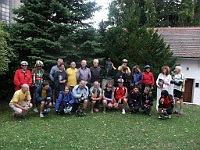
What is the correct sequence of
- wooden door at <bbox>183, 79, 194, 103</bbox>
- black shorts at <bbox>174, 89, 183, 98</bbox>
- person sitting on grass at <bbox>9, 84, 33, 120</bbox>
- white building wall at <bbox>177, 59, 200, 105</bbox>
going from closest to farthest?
person sitting on grass at <bbox>9, 84, 33, 120</bbox> → black shorts at <bbox>174, 89, 183, 98</bbox> → white building wall at <bbox>177, 59, 200, 105</bbox> → wooden door at <bbox>183, 79, 194, 103</bbox>

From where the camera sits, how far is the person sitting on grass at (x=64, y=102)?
8.43m

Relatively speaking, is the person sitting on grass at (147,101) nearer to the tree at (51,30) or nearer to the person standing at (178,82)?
the person standing at (178,82)

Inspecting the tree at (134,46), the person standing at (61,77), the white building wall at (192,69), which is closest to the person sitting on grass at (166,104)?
the person standing at (61,77)

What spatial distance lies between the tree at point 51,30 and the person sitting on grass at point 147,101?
324 centimetres

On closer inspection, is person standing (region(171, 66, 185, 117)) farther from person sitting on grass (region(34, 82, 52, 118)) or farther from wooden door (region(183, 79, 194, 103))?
wooden door (region(183, 79, 194, 103))

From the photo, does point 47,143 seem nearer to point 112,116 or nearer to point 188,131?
point 112,116

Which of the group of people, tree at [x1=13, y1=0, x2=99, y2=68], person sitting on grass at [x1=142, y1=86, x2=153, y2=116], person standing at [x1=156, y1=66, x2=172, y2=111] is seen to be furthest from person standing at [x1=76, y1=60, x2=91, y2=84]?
person standing at [x1=156, y1=66, x2=172, y2=111]

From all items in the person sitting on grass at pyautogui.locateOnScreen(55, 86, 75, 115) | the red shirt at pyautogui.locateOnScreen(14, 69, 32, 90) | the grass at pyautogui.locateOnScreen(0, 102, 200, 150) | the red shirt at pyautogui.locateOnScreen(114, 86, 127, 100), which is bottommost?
the grass at pyautogui.locateOnScreen(0, 102, 200, 150)

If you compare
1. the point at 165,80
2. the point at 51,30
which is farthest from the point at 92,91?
the point at 51,30

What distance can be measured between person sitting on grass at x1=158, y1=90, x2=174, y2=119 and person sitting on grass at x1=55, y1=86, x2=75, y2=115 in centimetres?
300

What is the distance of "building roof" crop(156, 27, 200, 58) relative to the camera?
61.7 ft

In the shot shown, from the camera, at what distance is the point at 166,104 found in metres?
8.39

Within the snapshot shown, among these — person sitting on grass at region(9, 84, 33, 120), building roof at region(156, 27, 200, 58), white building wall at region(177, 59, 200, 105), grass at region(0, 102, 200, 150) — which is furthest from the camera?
white building wall at region(177, 59, 200, 105)

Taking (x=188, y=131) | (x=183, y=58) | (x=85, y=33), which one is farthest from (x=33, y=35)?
(x=183, y=58)
